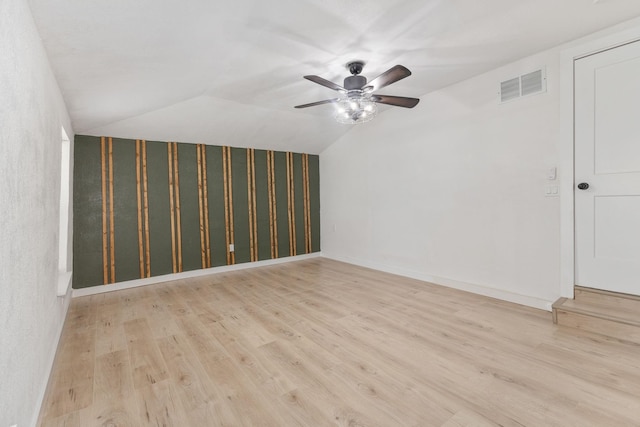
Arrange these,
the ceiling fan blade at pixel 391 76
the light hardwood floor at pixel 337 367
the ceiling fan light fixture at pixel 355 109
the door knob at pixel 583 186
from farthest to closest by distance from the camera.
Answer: the ceiling fan light fixture at pixel 355 109, the door knob at pixel 583 186, the ceiling fan blade at pixel 391 76, the light hardwood floor at pixel 337 367

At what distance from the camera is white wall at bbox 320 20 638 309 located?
295cm

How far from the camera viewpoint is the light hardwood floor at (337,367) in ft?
5.20

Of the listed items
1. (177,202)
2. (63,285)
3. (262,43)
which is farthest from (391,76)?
(177,202)

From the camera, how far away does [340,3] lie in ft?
6.38

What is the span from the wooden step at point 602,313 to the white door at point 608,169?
0.10 m

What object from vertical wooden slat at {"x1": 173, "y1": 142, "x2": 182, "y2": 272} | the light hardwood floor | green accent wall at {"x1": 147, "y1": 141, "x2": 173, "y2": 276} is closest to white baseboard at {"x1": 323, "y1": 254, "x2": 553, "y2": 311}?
the light hardwood floor

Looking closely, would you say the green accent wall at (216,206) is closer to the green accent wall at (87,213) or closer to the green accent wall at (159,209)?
the green accent wall at (159,209)

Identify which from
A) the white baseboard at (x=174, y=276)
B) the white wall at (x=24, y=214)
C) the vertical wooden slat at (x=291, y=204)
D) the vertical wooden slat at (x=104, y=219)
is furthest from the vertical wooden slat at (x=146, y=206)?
the vertical wooden slat at (x=291, y=204)

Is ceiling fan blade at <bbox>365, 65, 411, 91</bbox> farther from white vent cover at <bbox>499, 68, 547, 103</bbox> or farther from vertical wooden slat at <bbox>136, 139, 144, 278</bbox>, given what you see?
vertical wooden slat at <bbox>136, 139, 144, 278</bbox>

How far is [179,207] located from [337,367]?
12.0ft

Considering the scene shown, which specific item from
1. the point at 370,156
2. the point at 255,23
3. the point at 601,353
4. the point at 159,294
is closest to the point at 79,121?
the point at 159,294

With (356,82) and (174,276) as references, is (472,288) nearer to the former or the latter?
(356,82)

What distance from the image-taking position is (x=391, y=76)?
2.34m

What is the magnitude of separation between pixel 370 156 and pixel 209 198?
283 cm
